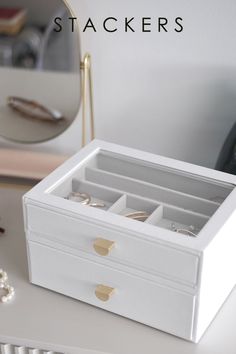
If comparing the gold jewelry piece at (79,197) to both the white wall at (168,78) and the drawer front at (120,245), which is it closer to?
the drawer front at (120,245)

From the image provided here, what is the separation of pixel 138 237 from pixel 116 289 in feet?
0.34

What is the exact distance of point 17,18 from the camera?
3.61 ft

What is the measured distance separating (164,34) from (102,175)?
0.28 meters

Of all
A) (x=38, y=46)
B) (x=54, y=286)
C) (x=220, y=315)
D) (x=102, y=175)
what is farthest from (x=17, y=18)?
(x=220, y=315)

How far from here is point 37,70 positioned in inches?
44.6

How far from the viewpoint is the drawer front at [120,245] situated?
31.3 inches

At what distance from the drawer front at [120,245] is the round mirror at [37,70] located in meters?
0.33

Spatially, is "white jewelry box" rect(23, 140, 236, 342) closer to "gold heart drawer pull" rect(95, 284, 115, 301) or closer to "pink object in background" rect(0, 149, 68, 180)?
"gold heart drawer pull" rect(95, 284, 115, 301)

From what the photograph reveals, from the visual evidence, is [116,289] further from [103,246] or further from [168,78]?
[168,78]

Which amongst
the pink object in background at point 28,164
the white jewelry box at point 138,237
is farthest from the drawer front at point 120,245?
the pink object in background at point 28,164

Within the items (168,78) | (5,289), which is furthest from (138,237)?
(168,78)

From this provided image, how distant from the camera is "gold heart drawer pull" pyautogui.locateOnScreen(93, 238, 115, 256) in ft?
2.72

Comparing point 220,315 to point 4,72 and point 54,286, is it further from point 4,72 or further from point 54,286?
point 4,72

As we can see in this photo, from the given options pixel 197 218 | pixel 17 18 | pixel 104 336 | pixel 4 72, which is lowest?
pixel 104 336
